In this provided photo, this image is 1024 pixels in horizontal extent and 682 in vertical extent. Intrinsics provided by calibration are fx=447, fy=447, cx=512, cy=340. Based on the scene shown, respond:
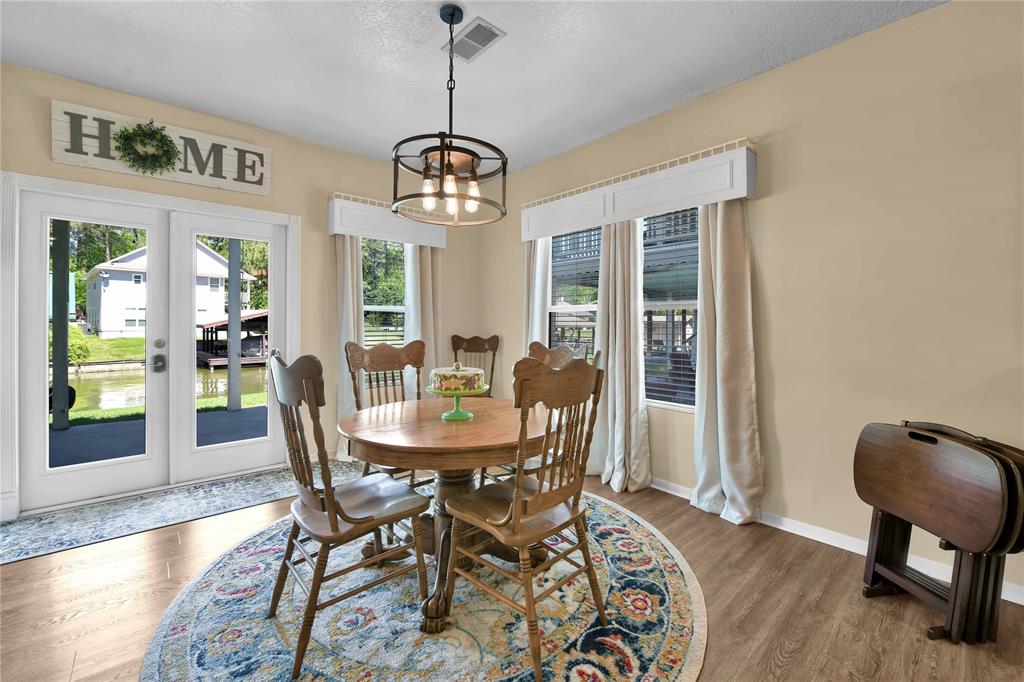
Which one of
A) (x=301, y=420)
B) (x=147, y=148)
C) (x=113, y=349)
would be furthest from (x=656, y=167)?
(x=113, y=349)

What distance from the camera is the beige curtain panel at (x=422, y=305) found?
4.38 meters

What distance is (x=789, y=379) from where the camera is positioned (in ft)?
8.86

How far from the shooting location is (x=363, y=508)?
6.04 ft

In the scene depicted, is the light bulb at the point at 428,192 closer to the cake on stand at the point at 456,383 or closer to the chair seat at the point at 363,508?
the cake on stand at the point at 456,383

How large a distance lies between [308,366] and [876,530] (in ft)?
8.46

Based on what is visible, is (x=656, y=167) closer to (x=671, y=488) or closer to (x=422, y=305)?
(x=671, y=488)

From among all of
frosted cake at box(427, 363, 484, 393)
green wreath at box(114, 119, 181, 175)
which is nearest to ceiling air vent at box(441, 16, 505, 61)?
frosted cake at box(427, 363, 484, 393)

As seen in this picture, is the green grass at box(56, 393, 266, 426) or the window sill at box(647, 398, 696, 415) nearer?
the green grass at box(56, 393, 266, 426)

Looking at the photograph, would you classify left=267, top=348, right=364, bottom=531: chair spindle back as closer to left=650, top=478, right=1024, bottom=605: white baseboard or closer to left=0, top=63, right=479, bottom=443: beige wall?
left=0, top=63, right=479, bottom=443: beige wall

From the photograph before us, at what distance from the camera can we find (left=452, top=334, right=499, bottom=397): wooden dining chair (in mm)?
4559

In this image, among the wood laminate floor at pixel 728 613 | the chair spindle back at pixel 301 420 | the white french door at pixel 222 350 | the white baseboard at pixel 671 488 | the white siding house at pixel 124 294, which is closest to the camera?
the chair spindle back at pixel 301 420

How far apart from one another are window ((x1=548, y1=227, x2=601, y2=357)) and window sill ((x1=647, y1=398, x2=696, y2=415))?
2.33 ft

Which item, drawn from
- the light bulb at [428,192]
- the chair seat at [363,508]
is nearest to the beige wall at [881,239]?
the light bulb at [428,192]

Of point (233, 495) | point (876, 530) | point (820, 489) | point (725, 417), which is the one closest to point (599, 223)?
point (725, 417)
